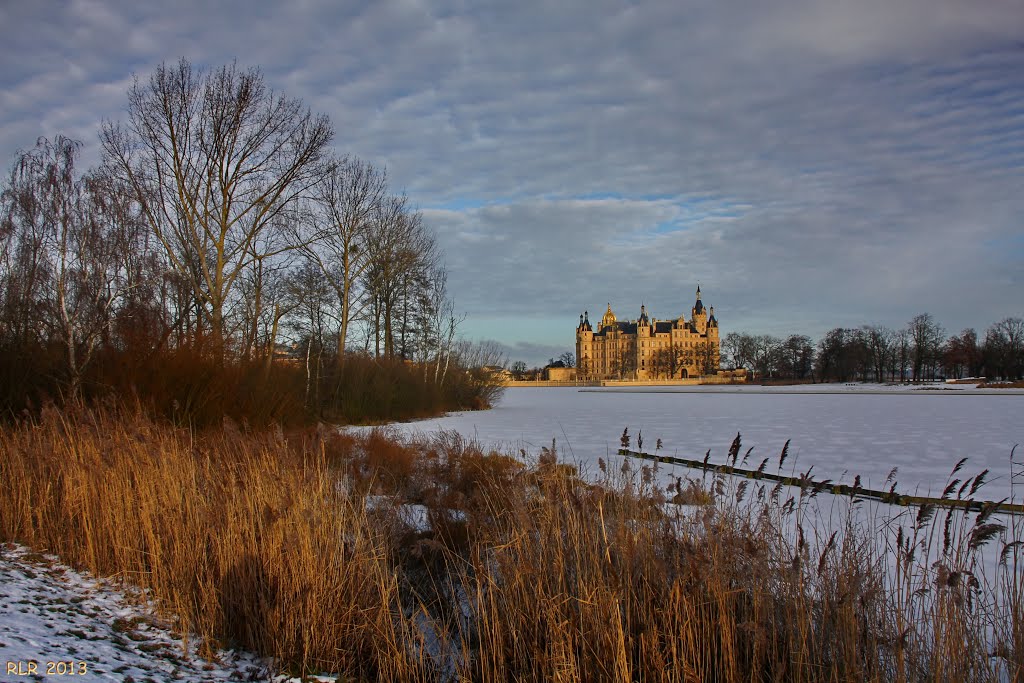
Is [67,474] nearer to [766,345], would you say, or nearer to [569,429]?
[569,429]

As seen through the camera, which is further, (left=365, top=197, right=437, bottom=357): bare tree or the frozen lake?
(left=365, top=197, right=437, bottom=357): bare tree

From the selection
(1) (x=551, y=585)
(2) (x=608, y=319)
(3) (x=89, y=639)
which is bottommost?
(3) (x=89, y=639)

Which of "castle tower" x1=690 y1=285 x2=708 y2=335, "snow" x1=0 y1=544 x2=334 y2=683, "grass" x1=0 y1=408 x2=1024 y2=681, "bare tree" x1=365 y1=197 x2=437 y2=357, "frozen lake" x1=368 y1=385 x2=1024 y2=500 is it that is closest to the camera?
"snow" x1=0 y1=544 x2=334 y2=683

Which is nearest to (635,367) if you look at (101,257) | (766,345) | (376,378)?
(766,345)

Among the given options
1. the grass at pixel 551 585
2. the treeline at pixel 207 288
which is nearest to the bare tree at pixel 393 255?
the treeline at pixel 207 288

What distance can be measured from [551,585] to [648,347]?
485 ft

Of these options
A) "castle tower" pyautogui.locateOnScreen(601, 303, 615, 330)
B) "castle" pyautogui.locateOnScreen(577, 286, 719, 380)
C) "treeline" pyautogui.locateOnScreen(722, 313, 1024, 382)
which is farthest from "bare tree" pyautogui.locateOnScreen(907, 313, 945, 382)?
"castle tower" pyautogui.locateOnScreen(601, 303, 615, 330)

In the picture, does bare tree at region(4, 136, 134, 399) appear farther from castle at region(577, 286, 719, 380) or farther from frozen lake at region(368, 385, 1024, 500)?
castle at region(577, 286, 719, 380)

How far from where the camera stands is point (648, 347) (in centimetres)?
14862

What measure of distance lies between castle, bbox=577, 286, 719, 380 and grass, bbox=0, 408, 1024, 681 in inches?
5133

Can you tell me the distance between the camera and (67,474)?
17.7 feet

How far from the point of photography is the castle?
446ft

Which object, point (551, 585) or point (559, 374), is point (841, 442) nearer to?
point (551, 585)

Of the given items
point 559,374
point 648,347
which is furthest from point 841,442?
point 648,347
